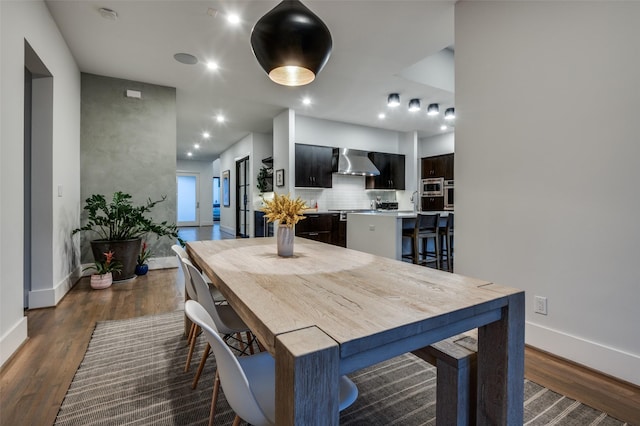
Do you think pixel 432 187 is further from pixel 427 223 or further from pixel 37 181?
pixel 37 181

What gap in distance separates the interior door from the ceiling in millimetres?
6514

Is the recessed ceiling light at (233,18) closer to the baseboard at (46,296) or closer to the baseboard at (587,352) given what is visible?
the baseboard at (46,296)

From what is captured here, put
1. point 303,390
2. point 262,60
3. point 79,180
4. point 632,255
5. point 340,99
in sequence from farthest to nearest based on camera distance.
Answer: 1. point 340,99
2. point 79,180
3. point 632,255
4. point 262,60
5. point 303,390

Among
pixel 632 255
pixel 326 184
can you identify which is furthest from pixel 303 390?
pixel 326 184

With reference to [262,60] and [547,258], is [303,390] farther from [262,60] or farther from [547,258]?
[547,258]

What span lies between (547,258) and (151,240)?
481 cm

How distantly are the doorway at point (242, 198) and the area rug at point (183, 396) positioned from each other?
6.20 metres

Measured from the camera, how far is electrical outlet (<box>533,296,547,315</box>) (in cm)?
217

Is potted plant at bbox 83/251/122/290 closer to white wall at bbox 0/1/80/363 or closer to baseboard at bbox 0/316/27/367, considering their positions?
white wall at bbox 0/1/80/363

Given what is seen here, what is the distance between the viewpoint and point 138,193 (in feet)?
14.6

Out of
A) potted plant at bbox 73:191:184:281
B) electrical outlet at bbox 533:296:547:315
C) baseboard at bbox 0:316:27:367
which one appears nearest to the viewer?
baseboard at bbox 0:316:27:367

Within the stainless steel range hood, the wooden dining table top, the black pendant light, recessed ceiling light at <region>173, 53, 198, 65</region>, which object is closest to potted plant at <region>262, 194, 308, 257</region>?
the wooden dining table top

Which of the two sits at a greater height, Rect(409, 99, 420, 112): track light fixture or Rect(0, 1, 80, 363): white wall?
Rect(409, 99, 420, 112): track light fixture

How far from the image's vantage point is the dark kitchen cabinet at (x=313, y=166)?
20.0 feet
